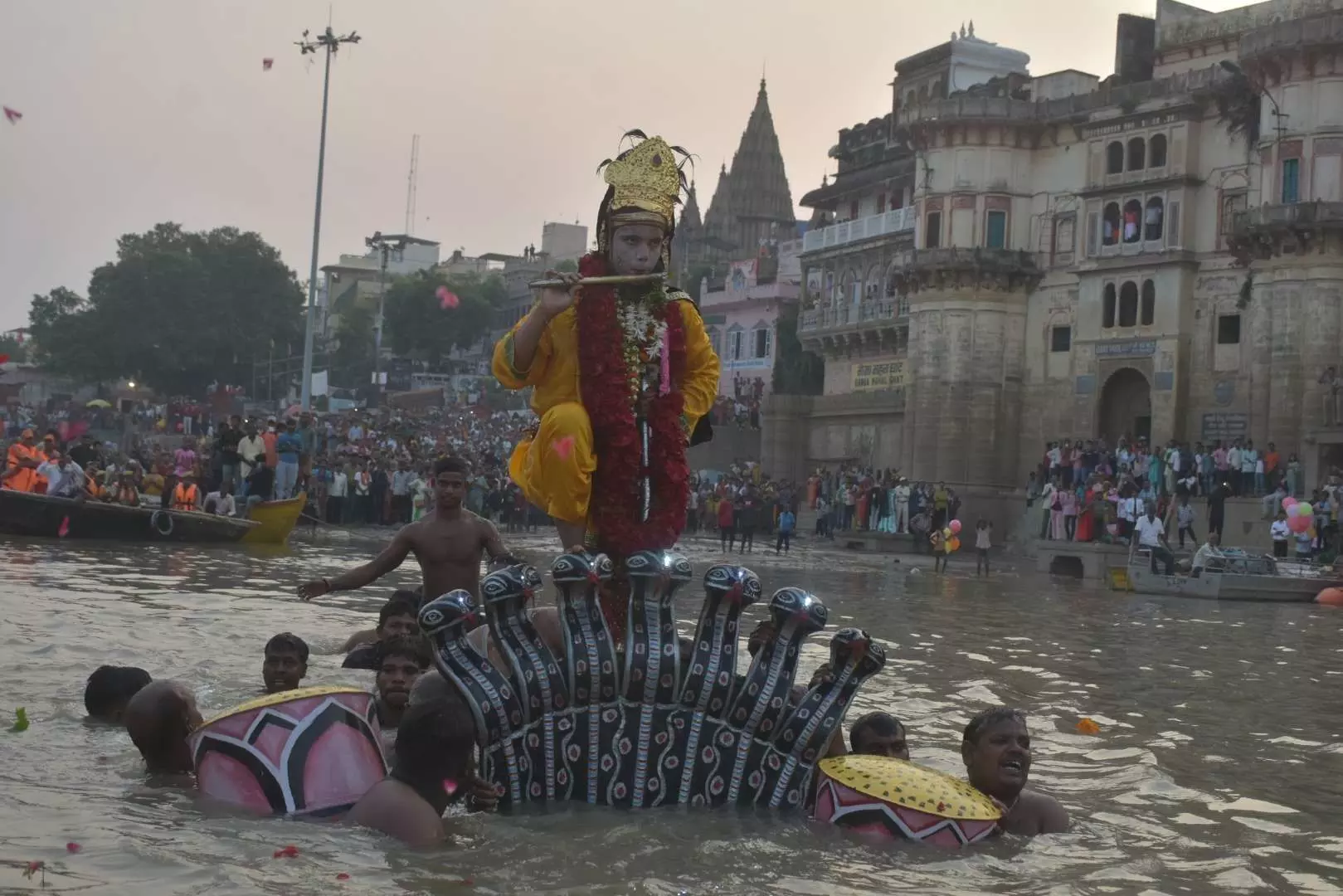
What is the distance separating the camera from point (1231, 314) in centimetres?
4228

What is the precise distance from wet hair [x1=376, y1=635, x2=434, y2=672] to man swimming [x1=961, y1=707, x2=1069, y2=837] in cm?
230

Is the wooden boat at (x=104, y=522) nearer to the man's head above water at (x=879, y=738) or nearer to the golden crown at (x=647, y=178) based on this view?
the golden crown at (x=647, y=178)

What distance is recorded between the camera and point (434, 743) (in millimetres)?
5586

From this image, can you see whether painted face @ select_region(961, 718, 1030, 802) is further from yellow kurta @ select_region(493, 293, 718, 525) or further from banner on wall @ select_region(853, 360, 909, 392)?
banner on wall @ select_region(853, 360, 909, 392)

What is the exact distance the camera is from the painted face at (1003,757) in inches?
243

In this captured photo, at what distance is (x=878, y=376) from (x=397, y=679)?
48819 mm

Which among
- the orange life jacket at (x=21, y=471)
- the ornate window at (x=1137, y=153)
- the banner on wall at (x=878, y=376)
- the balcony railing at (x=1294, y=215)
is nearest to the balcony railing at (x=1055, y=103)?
the ornate window at (x=1137, y=153)

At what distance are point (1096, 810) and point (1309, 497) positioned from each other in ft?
93.2

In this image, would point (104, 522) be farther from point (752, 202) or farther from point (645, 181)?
point (752, 202)

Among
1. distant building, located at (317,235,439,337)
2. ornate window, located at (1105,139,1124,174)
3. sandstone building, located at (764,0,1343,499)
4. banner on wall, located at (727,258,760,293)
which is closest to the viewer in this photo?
sandstone building, located at (764,0,1343,499)

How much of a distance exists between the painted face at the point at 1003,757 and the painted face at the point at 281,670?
3.03 metres

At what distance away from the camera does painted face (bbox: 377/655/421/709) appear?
7195 millimetres

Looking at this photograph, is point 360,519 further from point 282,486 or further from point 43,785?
point 43,785

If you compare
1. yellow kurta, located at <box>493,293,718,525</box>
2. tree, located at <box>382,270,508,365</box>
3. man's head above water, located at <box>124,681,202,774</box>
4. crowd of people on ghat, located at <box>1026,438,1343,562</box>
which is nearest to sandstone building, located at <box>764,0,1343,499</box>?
crowd of people on ghat, located at <box>1026,438,1343,562</box>
